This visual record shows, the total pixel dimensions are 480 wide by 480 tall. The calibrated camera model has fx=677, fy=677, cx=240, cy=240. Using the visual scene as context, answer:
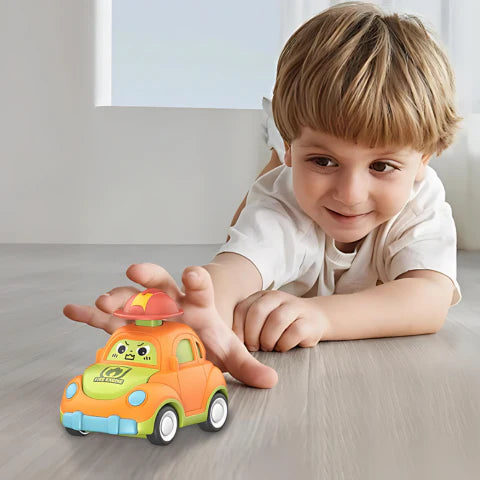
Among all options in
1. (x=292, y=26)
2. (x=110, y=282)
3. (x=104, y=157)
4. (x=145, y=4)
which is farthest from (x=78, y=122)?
(x=110, y=282)

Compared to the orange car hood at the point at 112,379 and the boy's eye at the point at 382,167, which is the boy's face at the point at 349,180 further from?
the orange car hood at the point at 112,379

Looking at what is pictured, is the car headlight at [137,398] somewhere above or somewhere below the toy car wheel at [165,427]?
above

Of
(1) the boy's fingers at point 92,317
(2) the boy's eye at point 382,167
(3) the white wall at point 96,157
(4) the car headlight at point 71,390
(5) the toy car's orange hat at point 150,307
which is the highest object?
(2) the boy's eye at point 382,167

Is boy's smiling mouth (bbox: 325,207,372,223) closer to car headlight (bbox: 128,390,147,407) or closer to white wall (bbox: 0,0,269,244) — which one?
car headlight (bbox: 128,390,147,407)

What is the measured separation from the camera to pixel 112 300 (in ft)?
1.93

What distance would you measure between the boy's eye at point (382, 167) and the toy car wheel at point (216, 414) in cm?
44

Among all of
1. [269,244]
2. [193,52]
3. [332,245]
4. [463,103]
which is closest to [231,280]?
[269,244]

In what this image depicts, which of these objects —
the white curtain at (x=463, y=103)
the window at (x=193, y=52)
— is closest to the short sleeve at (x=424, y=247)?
the white curtain at (x=463, y=103)

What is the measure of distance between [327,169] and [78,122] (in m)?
2.08

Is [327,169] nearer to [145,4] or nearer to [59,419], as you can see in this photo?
[59,419]

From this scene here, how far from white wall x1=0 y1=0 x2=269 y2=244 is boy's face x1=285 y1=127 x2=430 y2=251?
1841mm

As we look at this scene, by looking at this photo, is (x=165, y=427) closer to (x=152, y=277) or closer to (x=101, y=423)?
(x=101, y=423)

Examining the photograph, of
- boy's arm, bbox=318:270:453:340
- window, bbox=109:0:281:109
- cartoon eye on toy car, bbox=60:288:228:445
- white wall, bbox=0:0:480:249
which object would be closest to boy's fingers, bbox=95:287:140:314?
cartoon eye on toy car, bbox=60:288:228:445

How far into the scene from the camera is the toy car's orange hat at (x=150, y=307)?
0.47m
